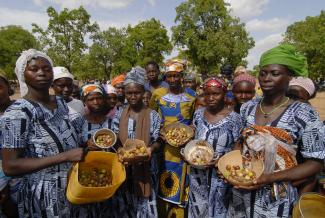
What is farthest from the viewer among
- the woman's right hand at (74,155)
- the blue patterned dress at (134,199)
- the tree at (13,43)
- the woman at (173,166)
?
the tree at (13,43)

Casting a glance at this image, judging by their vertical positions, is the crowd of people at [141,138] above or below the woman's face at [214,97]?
below

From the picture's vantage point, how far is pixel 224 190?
10.9 feet

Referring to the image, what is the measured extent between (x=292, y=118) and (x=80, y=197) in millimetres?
1781

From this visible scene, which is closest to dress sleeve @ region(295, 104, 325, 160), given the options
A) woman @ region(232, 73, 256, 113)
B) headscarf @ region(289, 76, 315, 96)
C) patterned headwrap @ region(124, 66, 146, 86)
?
headscarf @ region(289, 76, 315, 96)

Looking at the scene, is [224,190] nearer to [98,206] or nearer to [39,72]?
[98,206]

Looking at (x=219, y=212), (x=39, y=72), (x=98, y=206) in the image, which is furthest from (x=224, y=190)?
(x=39, y=72)

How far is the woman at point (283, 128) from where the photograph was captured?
7.39 ft

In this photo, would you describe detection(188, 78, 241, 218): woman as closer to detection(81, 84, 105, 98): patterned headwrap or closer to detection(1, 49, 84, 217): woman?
detection(81, 84, 105, 98): patterned headwrap

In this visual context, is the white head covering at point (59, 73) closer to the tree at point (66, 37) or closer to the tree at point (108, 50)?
the tree at point (66, 37)

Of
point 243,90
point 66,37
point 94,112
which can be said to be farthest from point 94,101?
point 66,37

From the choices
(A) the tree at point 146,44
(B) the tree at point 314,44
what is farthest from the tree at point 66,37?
(B) the tree at point 314,44

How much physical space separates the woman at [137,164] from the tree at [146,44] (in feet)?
98.0

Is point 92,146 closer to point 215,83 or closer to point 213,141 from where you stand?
point 213,141

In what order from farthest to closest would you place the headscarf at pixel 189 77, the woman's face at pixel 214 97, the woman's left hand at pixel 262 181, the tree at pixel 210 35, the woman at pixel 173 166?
the tree at pixel 210 35
the headscarf at pixel 189 77
the woman at pixel 173 166
the woman's face at pixel 214 97
the woman's left hand at pixel 262 181
